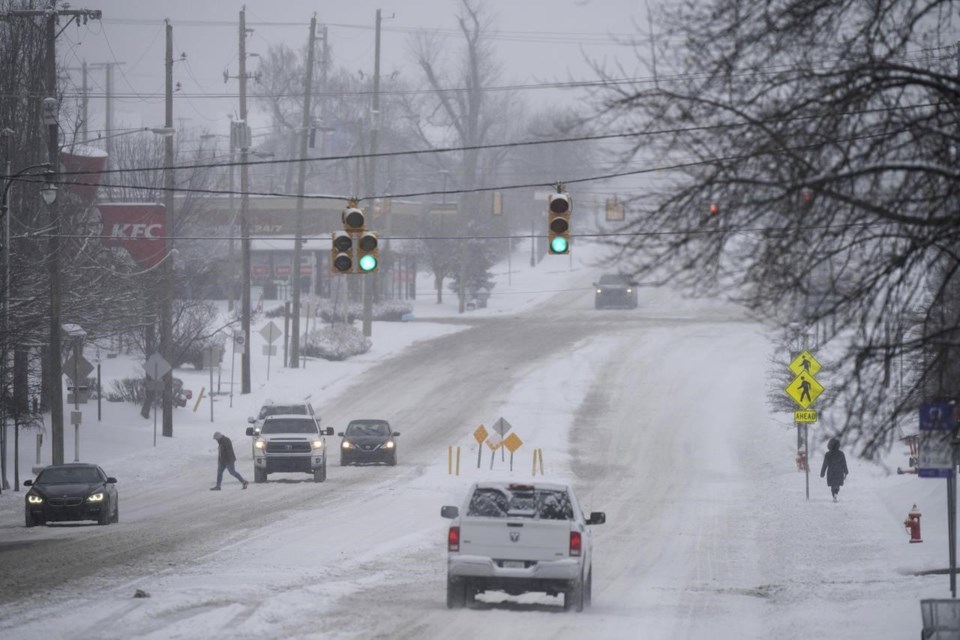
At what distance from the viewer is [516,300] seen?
9888 cm

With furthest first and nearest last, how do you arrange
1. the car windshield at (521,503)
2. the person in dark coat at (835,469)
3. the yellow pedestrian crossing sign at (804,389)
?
the person in dark coat at (835,469) < the yellow pedestrian crossing sign at (804,389) < the car windshield at (521,503)

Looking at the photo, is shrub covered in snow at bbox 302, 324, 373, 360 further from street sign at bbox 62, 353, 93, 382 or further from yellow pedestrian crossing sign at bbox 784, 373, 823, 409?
yellow pedestrian crossing sign at bbox 784, 373, 823, 409

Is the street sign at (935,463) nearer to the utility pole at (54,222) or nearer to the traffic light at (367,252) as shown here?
the traffic light at (367,252)

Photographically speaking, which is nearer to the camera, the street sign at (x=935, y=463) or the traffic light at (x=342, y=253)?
the street sign at (x=935, y=463)

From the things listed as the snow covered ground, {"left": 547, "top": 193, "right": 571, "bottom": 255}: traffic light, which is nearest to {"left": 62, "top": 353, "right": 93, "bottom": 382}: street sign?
the snow covered ground

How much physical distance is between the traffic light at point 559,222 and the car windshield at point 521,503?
545 cm

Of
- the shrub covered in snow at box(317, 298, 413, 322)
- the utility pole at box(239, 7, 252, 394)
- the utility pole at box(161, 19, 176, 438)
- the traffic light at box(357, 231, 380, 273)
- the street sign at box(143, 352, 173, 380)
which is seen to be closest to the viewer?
the traffic light at box(357, 231, 380, 273)

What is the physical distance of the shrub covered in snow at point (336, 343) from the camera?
70.3m

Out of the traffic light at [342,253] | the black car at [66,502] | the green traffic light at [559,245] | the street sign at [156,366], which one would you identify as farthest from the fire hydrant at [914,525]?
the street sign at [156,366]

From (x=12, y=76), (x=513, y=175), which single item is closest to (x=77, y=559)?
(x=12, y=76)

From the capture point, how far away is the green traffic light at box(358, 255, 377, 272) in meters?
23.9

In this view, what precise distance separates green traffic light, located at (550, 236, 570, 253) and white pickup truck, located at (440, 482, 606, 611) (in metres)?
5.97

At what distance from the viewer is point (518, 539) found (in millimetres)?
17406

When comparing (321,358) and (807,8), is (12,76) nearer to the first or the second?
(321,358)
